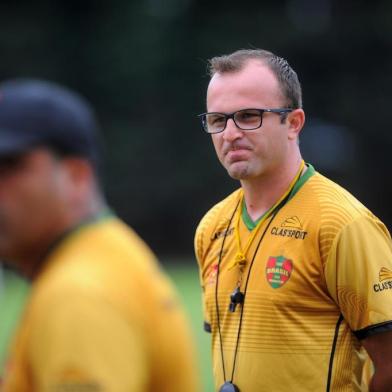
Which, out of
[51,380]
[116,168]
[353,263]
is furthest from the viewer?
[116,168]

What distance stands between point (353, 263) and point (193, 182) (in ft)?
81.4

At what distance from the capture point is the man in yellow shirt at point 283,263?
4.19 m

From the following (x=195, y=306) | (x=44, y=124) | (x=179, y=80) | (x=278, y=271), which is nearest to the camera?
(x=44, y=124)

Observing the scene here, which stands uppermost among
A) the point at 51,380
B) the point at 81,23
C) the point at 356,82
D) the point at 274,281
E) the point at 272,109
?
the point at 81,23

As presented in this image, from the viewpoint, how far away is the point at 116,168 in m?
28.9

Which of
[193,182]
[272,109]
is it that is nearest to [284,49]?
[193,182]

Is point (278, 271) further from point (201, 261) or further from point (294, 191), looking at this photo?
point (201, 261)

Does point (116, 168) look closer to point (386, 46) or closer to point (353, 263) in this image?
point (386, 46)

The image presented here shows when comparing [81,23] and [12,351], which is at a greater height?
[81,23]

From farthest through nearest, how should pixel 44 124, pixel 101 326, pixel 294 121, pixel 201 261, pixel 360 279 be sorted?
1. pixel 201 261
2. pixel 294 121
3. pixel 360 279
4. pixel 44 124
5. pixel 101 326

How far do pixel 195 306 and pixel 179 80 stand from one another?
1244 cm

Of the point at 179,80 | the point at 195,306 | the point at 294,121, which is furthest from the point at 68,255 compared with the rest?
the point at 179,80

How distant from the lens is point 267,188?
4.58m

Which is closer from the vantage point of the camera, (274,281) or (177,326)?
(177,326)
